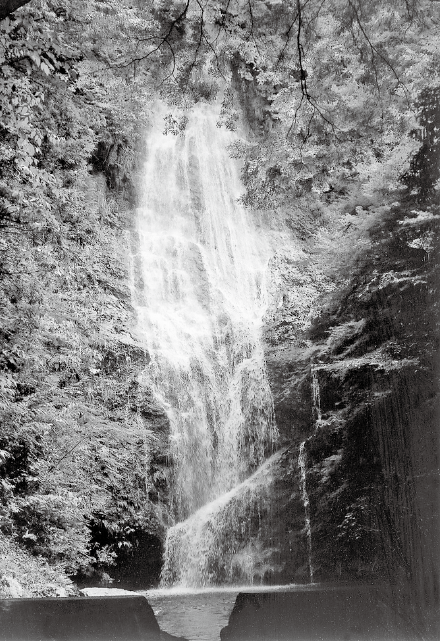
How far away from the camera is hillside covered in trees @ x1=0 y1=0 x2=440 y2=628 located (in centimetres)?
272

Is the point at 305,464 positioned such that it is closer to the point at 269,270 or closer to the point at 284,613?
the point at 284,613

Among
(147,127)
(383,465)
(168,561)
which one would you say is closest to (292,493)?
(383,465)

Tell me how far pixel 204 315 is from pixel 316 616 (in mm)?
1397

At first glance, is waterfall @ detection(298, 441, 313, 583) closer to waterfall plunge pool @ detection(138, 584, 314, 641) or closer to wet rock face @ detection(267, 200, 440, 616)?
wet rock face @ detection(267, 200, 440, 616)

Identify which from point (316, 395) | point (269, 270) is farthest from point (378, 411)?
point (269, 270)

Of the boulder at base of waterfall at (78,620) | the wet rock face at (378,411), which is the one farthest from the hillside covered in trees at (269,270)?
the boulder at base of waterfall at (78,620)

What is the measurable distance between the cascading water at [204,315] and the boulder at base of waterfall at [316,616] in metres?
0.49

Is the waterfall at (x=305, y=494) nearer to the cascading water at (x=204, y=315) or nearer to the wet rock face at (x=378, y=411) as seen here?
the wet rock face at (x=378, y=411)

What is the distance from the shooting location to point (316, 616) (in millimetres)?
2578

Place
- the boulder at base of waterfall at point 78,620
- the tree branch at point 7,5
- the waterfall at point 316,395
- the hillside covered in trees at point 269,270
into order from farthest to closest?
the waterfall at point 316,395, the hillside covered in trees at point 269,270, the boulder at base of waterfall at point 78,620, the tree branch at point 7,5

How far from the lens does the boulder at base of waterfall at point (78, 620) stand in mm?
2494

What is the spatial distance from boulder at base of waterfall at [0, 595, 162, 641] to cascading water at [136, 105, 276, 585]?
1.65 feet

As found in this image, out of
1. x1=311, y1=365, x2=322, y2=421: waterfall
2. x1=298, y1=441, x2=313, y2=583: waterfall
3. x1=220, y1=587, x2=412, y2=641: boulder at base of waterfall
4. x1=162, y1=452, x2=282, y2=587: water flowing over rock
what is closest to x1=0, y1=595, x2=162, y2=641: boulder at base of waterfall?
x1=162, y1=452, x2=282, y2=587: water flowing over rock

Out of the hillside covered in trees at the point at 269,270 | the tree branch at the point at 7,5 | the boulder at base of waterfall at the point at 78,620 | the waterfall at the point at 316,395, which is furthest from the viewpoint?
the waterfall at the point at 316,395
